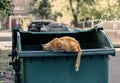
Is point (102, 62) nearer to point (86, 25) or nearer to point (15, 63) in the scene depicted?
point (15, 63)

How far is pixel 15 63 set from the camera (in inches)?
247

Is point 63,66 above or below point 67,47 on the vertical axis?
below

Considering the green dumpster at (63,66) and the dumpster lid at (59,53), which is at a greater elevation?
the dumpster lid at (59,53)

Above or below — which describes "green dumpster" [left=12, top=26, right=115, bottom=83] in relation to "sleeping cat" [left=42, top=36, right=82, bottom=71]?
below

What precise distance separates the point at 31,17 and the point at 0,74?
66304 mm

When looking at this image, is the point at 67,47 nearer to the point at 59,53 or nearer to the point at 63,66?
the point at 59,53

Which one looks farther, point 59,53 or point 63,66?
point 63,66

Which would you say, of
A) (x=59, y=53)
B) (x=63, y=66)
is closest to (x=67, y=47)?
(x=59, y=53)

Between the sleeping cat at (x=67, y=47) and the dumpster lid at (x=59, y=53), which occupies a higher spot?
the sleeping cat at (x=67, y=47)

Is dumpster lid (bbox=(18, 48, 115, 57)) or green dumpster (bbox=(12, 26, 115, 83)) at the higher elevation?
dumpster lid (bbox=(18, 48, 115, 57))

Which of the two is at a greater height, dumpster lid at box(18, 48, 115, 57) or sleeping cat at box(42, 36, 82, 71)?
sleeping cat at box(42, 36, 82, 71)

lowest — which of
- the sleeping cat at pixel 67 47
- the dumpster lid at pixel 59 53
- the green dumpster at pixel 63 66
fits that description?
the green dumpster at pixel 63 66

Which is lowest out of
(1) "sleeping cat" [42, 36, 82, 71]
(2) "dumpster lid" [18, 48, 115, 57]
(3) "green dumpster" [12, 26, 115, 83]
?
(3) "green dumpster" [12, 26, 115, 83]

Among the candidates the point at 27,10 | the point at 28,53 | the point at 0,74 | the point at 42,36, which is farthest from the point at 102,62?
the point at 27,10
